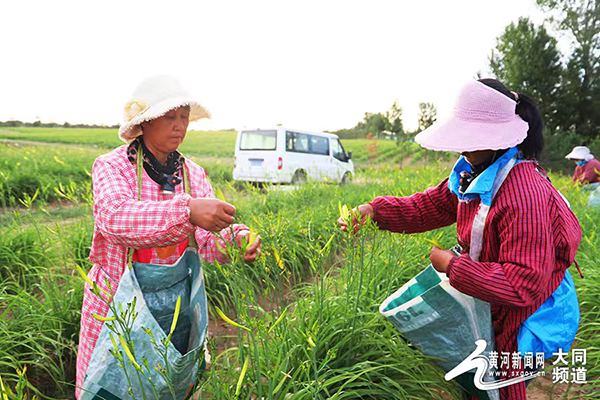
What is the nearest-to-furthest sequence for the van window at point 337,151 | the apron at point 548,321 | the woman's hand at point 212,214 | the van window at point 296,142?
1. the woman's hand at point 212,214
2. the apron at point 548,321
3. the van window at point 296,142
4. the van window at point 337,151

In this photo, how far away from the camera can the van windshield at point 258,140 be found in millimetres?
10672

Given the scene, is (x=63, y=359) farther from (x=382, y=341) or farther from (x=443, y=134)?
(x=443, y=134)

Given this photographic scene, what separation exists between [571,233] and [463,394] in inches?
38.8

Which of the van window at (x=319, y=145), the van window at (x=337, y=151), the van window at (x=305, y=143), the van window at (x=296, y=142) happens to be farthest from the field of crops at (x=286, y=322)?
the van window at (x=337, y=151)

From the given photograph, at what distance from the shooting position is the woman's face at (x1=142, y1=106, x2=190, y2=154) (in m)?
1.43

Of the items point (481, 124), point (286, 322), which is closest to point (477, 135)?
point (481, 124)

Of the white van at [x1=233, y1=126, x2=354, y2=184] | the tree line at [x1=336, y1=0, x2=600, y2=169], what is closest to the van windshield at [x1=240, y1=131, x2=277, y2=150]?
the white van at [x1=233, y1=126, x2=354, y2=184]

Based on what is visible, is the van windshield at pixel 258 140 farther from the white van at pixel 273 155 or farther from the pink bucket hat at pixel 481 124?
the pink bucket hat at pixel 481 124

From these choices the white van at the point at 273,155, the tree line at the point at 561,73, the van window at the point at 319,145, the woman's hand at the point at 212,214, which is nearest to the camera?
the woman's hand at the point at 212,214

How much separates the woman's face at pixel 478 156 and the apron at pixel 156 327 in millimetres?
1092

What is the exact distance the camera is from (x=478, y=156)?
1.38 metres

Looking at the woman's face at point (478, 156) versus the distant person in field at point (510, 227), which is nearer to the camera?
the distant person in field at point (510, 227)

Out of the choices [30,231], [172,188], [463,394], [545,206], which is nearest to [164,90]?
[172,188]

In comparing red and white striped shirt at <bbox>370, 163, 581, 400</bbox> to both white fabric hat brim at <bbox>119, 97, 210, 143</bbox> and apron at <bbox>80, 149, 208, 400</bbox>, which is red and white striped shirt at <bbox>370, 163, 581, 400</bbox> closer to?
apron at <bbox>80, 149, 208, 400</bbox>
